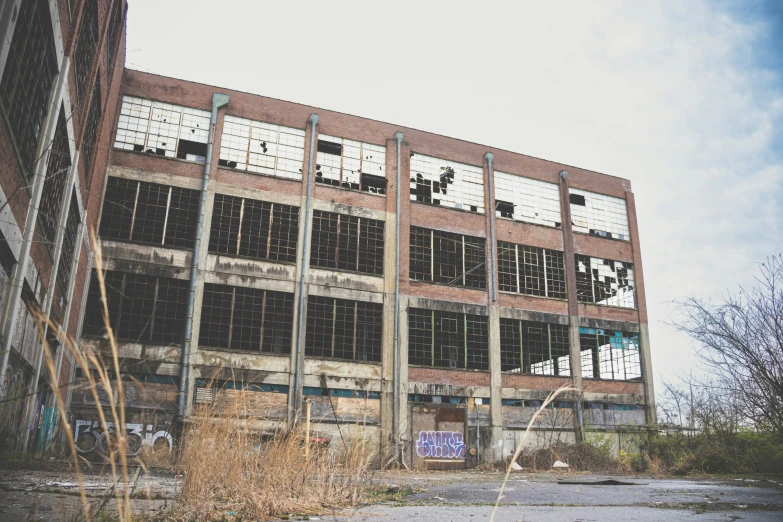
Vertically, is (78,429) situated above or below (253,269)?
below

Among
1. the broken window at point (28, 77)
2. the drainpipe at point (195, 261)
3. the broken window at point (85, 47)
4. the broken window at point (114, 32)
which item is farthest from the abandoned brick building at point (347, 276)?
the broken window at point (28, 77)

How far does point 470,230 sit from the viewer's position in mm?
25406

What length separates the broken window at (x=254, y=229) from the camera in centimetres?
2156

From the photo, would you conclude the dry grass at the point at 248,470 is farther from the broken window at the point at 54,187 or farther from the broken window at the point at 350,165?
the broken window at the point at 350,165

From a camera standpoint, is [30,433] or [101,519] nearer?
[101,519]

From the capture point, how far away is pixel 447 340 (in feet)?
77.8

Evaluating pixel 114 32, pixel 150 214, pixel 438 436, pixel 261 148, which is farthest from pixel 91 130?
pixel 438 436

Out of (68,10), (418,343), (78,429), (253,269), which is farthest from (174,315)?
(68,10)

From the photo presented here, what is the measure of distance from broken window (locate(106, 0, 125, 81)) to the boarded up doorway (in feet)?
50.2

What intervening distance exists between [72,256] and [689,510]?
613 inches

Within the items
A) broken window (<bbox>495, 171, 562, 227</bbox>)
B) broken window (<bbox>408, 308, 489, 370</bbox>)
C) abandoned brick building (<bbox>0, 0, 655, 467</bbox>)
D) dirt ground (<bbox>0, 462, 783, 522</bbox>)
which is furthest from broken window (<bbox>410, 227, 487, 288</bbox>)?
dirt ground (<bbox>0, 462, 783, 522</bbox>)

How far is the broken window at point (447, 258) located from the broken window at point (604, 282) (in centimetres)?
526

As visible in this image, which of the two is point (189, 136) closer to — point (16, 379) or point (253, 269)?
point (253, 269)

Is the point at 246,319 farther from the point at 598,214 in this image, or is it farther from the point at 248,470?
the point at 598,214
